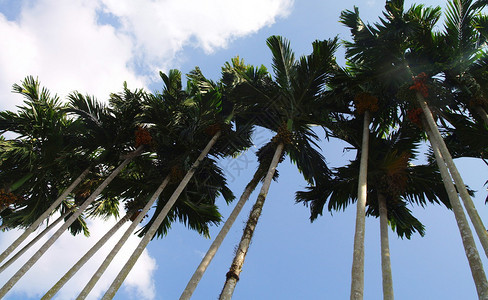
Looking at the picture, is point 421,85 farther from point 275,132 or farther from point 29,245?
point 29,245

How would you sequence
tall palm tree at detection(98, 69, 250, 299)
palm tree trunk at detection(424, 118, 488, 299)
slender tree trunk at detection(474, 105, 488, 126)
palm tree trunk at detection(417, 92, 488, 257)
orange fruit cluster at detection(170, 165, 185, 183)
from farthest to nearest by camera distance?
1. orange fruit cluster at detection(170, 165, 185, 183)
2. tall palm tree at detection(98, 69, 250, 299)
3. slender tree trunk at detection(474, 105, 488, 126)
4. palm tree trunk at detection(417, 92, 488, 257)
5. palm tree trunk at detection(424, 118, 488, 299)

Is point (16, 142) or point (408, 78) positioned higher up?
point (408, 78)

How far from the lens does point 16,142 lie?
400 inches

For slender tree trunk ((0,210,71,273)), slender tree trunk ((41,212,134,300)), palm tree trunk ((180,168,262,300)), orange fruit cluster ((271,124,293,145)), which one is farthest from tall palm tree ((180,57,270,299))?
slender tree trunk ((0,210,71,273))

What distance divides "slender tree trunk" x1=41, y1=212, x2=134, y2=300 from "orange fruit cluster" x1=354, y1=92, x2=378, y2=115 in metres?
8.14

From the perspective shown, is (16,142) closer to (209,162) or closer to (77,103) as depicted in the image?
(77,103)

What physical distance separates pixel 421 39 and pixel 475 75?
1650 millimetres

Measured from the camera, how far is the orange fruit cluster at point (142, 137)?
11469mm

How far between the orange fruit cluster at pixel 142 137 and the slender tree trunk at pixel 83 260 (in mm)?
2439

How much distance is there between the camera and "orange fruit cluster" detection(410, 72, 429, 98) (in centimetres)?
825

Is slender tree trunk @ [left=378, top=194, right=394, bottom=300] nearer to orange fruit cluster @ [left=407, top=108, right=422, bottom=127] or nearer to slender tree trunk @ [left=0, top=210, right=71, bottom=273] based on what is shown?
orange fruit cluster @ [left=407, top=108, right=422, bottom=127]

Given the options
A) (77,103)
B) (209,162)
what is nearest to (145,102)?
(77,103)

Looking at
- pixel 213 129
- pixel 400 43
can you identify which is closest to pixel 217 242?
pixel 213 129

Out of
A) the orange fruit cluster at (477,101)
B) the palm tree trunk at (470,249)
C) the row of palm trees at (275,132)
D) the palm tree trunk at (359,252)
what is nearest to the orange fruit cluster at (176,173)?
the row of palm trees at (275,132)
